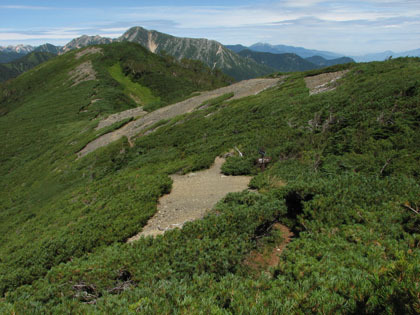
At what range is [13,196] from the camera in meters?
25.0

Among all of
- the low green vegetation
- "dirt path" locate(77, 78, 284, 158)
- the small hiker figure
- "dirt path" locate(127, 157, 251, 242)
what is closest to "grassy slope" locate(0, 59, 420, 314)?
the small hiker figure

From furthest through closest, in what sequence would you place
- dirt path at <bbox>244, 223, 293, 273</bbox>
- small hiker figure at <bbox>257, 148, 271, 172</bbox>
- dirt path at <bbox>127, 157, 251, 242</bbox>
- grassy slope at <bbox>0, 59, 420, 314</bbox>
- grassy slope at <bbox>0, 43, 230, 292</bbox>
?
1. small hiker figure at <bbox>257, 148, 271, 172</bbox>
2. dirt path at <bbox>127, 157, 251, 242</bbox>
3. grassy slope at <bbox>0, 43, 230, 292</bbox>
4. dirt path at <bbox>244, 223, 293, 273</bbox>
5. grassy slope at <bbox>0, 59, 420, 314</bbox>

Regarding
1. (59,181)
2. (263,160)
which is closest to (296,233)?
(263,160)

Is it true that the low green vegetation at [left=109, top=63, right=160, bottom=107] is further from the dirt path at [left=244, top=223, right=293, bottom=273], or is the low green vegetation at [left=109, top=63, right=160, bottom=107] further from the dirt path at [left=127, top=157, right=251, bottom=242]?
the dirt path at [left=244, top=223, right=293, bottom=273]

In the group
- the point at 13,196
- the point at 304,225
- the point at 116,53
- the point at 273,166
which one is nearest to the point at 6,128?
the point at 13,196

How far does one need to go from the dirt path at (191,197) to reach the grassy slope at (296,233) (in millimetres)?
668

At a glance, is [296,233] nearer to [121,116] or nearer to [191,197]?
[191,197]

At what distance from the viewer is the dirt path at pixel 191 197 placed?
914 centimetres

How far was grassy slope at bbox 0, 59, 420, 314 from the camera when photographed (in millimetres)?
3607

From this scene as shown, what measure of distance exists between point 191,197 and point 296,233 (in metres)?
5.11

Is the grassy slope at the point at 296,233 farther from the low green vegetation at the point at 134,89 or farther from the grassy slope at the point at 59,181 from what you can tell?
the low green vegetation at the point at 134,89

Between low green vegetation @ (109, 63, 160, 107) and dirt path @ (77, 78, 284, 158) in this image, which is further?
low green vegetation @ (109, 63, 160, 107)

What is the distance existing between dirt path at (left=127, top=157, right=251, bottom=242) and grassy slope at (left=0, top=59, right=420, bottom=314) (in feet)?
2.19

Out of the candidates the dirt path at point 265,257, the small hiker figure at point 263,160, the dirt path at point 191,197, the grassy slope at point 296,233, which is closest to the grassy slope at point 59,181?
the grassy slope at point 296,233
